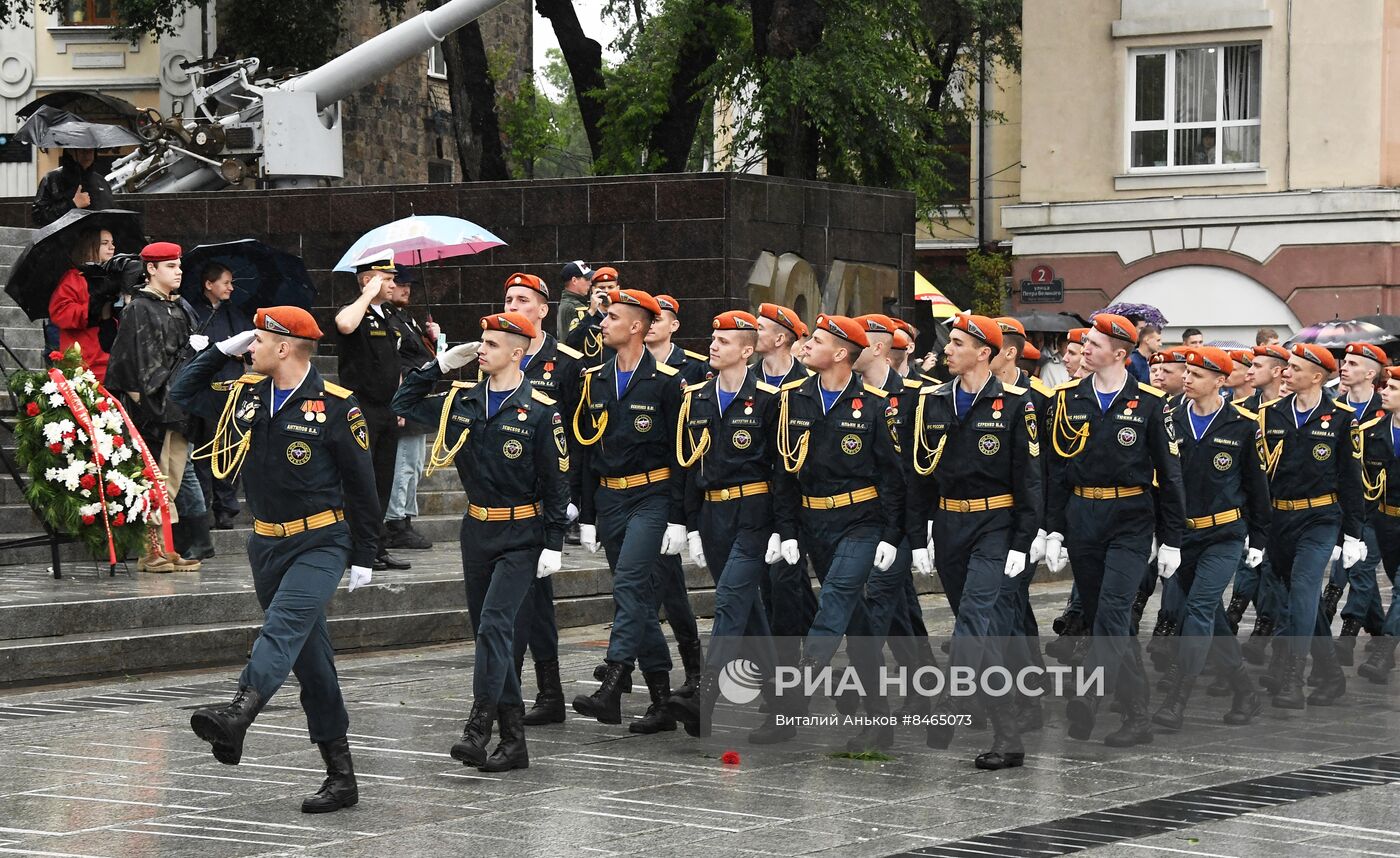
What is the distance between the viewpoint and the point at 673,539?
408 inches

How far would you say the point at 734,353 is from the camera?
414 inches

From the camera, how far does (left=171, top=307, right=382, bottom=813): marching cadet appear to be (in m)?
8.37

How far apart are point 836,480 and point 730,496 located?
0.56m

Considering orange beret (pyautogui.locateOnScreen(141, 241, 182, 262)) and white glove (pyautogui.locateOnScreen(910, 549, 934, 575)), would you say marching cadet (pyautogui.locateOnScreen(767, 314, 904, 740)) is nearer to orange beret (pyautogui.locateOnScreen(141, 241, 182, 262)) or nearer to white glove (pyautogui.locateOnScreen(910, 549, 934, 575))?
white glove (pyautogui.locateOnScreen(910, 549, 934, 575))

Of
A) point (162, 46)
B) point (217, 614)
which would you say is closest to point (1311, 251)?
point (162, 46)

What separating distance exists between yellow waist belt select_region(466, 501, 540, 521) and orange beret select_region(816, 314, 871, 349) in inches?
69.5

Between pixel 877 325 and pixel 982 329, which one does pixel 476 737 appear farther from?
pixel 877 325

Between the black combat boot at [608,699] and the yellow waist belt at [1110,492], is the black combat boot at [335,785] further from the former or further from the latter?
the yellow waist belt at [1110,492]

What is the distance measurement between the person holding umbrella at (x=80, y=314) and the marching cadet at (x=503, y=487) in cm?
593

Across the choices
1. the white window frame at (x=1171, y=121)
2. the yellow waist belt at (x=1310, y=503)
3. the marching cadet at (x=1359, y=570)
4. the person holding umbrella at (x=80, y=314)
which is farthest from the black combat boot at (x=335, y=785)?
the white window frame at (x=1171, y=121)

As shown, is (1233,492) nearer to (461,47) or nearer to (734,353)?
(734,353)

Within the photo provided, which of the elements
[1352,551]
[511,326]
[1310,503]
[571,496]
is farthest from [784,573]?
[1352,551]

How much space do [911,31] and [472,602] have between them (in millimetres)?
25121

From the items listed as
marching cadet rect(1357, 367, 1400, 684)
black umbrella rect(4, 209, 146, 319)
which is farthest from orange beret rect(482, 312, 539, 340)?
black umbrella rect(4, 209, 146, 319)
